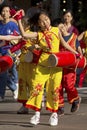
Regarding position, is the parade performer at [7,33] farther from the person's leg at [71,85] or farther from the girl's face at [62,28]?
the person's leg at [71,85]

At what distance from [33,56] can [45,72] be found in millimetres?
321

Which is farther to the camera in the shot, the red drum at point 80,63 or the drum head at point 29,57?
the red drum at point 80,63

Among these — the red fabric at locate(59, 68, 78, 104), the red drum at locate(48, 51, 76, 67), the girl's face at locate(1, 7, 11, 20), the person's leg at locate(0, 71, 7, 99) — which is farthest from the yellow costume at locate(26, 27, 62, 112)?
the person's leg at locate(0, 71, 7, 99)

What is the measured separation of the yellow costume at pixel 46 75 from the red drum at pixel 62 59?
11cm

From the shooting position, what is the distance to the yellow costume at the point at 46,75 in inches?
341

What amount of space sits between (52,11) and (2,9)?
330 inches

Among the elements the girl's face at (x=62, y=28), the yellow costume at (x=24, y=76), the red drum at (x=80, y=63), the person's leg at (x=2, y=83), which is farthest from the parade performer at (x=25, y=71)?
the person's leg at (x=2, y=83)

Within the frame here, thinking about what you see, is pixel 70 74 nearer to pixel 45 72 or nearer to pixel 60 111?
pixel 60 111

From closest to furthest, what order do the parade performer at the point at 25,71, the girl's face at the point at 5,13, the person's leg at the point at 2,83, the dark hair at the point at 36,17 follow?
1. the dark hair at the point at 36,17
2. the parade performer at the point at 25,71
3. the girl's face at the point at 5,13
4. the person's leg at the point at 2,83

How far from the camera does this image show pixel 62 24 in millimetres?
9648

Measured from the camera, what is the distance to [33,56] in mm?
8852

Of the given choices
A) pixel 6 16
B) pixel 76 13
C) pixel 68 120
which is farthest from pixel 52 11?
pixel 68 120

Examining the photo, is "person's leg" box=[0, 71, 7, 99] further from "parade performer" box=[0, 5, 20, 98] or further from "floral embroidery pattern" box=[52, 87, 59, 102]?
"floral embroidery pattern" box=[52, 87, 59, 102]

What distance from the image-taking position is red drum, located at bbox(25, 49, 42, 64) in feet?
28.7
